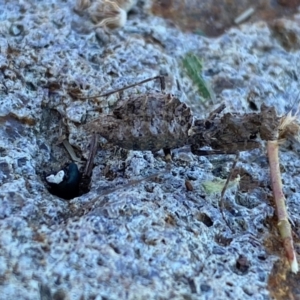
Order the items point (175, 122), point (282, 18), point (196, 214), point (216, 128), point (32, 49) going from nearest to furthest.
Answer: point (196, 214) < point (175, 122) < point (216, 128) < point (32, 49) < point (282, 18)

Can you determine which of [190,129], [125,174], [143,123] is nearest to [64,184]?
[125,174]

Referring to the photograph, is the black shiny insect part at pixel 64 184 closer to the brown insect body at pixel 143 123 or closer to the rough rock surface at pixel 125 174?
the rough rock surface at pixel 125 174

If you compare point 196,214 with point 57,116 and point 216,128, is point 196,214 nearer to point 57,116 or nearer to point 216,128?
point 216,128

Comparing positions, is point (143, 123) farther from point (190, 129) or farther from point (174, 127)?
point (190, 129)

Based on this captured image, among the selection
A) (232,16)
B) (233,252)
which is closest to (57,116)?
(233,252)

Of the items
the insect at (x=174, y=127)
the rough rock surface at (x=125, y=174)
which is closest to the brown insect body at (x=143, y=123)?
the insect at (x=174, y=127)
